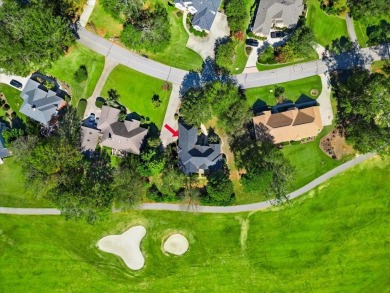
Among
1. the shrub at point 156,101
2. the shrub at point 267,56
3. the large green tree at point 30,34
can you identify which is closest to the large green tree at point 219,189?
the shrub at point 156,101

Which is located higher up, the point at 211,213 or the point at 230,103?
the point at 230,103

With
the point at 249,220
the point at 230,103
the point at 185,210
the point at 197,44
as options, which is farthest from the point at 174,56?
the point at 249,220

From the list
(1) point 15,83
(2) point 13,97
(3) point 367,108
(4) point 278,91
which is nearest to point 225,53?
(4) point 278,91

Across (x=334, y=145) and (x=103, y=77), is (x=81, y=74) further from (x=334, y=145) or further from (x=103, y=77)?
(x=334, y=145)

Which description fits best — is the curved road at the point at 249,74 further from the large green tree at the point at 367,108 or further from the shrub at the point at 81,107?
the shrub at the point at 81,107

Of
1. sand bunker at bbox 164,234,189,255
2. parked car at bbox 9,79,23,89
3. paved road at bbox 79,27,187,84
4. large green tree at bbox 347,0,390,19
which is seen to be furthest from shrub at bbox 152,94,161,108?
large green tree at bbox 347,0,390,19

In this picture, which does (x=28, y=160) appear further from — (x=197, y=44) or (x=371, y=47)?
(x=371, y=47)
